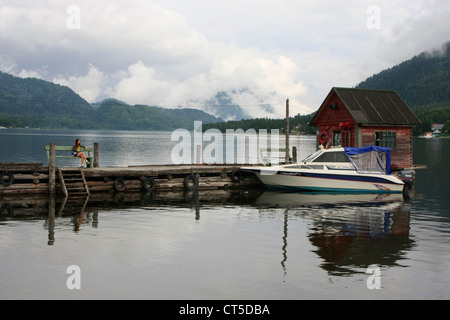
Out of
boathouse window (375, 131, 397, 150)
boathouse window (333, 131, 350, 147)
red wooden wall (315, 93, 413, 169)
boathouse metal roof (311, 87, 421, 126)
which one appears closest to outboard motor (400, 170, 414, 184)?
red wooden wall (315, 93, 413, 169)

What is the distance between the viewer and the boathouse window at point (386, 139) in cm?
3709

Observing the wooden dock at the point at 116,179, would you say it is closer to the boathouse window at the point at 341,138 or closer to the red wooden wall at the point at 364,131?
the boathouse window at the point at 341,138

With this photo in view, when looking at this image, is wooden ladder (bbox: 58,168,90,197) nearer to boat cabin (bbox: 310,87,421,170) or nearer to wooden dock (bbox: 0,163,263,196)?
wooden dock (bbox: 0,163,263,196)

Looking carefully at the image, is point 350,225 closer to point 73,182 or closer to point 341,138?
point 73,182

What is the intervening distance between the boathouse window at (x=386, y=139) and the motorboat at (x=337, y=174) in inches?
215

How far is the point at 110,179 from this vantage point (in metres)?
30.0

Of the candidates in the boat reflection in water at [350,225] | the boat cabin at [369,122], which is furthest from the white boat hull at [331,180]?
the boat cabin at [369,122]

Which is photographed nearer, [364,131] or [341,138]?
[364,131]

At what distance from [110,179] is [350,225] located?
627 inches

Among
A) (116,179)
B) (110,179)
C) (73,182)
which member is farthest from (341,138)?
(73,182)

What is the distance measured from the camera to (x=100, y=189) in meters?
29.4

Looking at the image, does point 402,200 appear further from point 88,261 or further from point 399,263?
point 88,261
